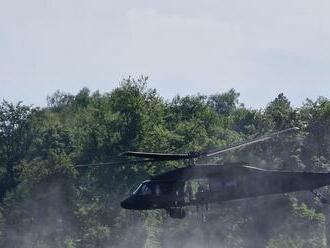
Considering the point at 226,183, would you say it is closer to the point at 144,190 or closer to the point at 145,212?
the point at 144,190

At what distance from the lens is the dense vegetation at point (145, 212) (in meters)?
81.8

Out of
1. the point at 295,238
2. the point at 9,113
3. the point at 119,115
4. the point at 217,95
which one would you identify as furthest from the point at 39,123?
the point at 217,95

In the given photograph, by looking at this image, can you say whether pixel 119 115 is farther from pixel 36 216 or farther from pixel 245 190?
pixel 245 190

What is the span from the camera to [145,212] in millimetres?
81500

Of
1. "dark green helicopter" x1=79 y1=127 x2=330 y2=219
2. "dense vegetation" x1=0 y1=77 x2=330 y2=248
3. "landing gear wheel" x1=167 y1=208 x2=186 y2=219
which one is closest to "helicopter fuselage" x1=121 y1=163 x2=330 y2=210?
"dark green helicopter" x1=79 y1=127 x2=330 y2=219

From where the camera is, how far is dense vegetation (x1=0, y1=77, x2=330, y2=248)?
81.8m

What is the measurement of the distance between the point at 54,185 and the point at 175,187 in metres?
39.3

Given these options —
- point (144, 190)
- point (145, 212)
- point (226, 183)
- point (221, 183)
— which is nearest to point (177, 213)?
point (144, 190)

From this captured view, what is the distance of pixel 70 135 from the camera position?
122m

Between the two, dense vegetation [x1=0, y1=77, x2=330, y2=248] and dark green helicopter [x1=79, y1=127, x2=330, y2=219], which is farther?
dense vegetation [x1=0, y1=77, x2=330, y2=248]

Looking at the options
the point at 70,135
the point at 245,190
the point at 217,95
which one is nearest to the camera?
the point at 245,190

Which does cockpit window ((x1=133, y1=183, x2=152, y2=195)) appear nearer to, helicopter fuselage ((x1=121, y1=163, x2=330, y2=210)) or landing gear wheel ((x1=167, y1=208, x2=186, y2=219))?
helicopter fuselage ((x1=121, y1=163, x2=330, y2=210))

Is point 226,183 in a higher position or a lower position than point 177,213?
higher

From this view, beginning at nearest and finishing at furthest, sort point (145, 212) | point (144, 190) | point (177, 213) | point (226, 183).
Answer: point (226, 183) → point (177, 213) → point (144, 190) → point (145, 212)
